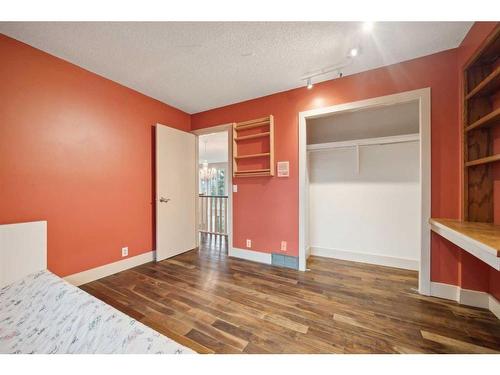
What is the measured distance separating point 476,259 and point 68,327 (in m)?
3.11

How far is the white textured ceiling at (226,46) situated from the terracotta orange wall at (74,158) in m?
0.24

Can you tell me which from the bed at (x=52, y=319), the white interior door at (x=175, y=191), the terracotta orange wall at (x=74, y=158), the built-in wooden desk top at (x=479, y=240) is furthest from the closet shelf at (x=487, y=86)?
the terracotta orange wall at (x=74, y=158)

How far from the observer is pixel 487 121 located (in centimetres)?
145

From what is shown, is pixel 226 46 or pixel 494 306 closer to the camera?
pixel 494 306

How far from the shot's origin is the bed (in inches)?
35.8

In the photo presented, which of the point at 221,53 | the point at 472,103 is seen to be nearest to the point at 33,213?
the point at 221,53

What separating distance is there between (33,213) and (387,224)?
13.4 ft

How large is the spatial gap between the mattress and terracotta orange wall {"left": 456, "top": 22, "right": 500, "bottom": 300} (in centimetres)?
244

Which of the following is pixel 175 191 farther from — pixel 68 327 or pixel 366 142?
pixel 366 142

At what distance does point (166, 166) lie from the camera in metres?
2.93

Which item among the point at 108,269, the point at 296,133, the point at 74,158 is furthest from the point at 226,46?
the point at 108,269

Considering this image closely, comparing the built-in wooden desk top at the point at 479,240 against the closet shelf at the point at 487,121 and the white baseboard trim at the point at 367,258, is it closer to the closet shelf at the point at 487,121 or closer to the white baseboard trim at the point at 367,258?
the closet shelf at the point at 487,121

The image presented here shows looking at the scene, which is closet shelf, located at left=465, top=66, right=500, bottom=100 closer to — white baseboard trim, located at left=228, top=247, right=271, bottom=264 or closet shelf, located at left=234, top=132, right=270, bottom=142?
closet shelf, located at left=234, top=132, right=270, bottom=142
